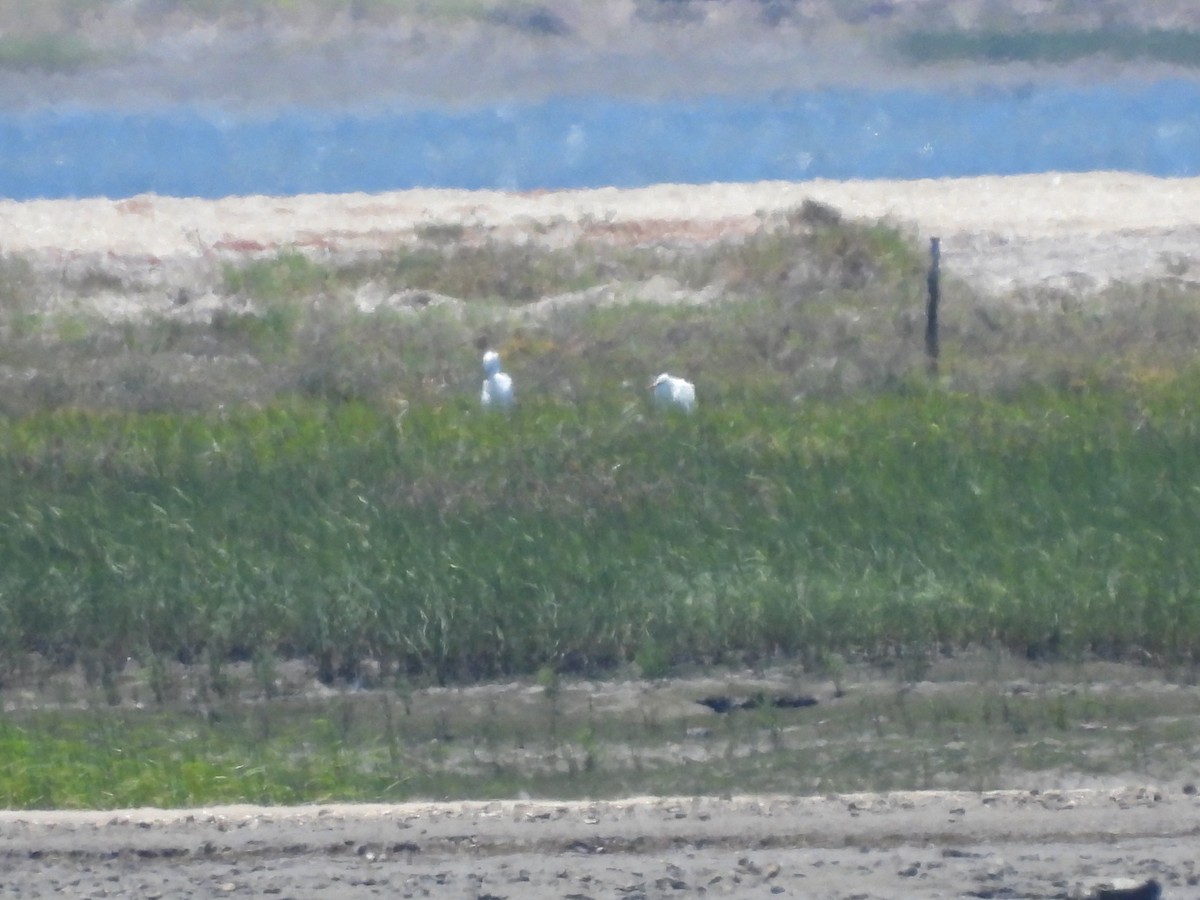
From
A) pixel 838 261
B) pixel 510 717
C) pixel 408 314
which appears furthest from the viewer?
pixel 838 261

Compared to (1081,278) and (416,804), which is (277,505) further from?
(1081,278)

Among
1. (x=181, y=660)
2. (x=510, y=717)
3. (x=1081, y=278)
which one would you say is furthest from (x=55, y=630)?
(x=1081, y=278)

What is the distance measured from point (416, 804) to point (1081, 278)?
754 inches

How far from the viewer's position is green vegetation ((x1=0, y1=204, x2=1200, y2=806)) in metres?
7.57

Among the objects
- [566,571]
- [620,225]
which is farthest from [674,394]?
[620,225]

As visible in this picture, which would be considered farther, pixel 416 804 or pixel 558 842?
pixel 416 804

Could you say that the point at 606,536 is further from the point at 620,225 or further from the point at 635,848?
the point at 620,225

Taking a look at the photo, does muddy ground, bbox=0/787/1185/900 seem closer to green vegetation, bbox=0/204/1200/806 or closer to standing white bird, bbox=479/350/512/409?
green vegetation, bbox=0/204/1200/806

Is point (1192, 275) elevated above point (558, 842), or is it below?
above

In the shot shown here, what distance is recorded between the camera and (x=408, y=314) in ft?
66.7

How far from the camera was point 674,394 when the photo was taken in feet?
41.4

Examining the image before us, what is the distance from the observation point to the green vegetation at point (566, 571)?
7566 millimetres

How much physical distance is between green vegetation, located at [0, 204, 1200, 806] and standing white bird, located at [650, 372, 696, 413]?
349 millimetres

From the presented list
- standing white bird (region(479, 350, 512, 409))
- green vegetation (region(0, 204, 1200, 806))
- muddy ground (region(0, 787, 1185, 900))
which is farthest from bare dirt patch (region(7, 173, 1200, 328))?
muddy ground (region(0, 787, 1185, 900))
